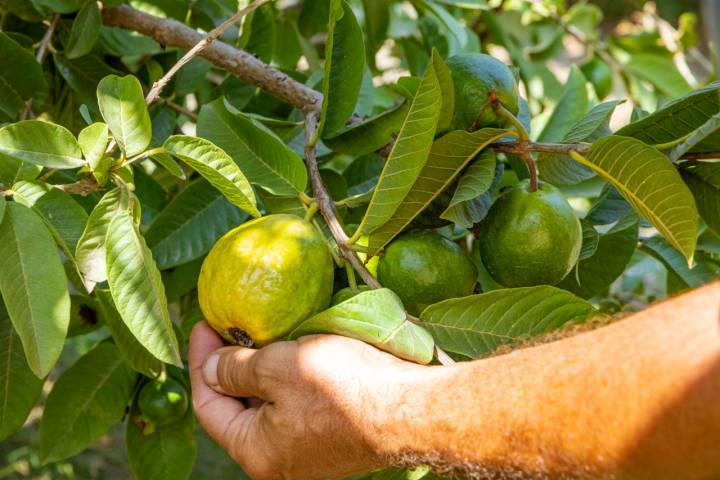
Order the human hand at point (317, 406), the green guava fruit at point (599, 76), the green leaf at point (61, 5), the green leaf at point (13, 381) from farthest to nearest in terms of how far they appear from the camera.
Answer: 1. the green guava fruit at point (599, 76)
2. the green leaf at point (61, 5)
3. the green leaf at point (13, 381)
4. the human hand at point (317, 406)

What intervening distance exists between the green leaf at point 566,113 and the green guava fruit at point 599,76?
655 millimetres

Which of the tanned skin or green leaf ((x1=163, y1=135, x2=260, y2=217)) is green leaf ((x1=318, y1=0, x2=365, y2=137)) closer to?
green leaf ((x1=163, y1=135, x2=260, y2=217))

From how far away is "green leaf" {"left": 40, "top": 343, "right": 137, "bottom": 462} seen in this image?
4.75 feet

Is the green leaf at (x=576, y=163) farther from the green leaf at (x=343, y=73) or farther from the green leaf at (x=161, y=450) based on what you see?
the green leaf at (x=161, y=450)

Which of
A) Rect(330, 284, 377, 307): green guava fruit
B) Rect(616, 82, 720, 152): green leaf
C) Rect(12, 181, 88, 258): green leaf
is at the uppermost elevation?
Rect(616, 82, 720, 152): green leaf

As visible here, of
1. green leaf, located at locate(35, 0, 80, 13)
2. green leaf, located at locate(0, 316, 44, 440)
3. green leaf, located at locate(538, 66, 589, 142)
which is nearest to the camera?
green leaf, located at locate(0, 316, 44, 440)

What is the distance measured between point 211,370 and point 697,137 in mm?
698

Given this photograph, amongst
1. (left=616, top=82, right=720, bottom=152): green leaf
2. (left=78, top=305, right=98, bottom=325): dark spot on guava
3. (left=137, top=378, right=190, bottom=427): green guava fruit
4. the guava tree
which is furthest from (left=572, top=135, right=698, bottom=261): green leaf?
(left=78, top=305, right=98, bottom=325): dark spot on guava

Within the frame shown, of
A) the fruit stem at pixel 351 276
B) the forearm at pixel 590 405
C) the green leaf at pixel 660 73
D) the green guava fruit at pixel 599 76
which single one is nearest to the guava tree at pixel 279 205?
the fruit stem at pixel 351 276

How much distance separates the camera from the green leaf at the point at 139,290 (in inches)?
38.3

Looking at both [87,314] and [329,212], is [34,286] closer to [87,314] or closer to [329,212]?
[329,212]

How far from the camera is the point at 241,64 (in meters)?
1.37

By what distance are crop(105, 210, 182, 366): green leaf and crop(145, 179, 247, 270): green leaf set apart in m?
0.33

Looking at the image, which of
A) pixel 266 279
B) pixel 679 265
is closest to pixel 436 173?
pixel 266 279
